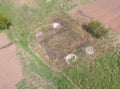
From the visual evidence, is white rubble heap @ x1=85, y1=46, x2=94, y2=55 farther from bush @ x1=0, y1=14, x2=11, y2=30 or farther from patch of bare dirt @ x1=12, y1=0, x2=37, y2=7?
patch of bare dirt @ x1=12, y1=0, x2=37, y2=7

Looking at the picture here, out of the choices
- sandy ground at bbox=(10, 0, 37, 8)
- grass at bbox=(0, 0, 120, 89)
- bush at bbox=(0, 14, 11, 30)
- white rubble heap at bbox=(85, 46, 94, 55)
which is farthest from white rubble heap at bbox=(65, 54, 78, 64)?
sandy ground at bbox=(10, 0, 37, 8)

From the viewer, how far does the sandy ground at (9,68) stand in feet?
41.8

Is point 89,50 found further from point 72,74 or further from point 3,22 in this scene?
point 3,22

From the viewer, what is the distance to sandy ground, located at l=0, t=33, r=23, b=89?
41.8ft

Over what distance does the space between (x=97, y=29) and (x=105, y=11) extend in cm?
202

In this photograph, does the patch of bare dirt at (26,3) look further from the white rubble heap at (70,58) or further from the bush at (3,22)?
the white rubble heap at (70,58)

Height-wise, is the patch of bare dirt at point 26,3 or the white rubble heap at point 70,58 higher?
the patch of bare dirt at point 26,3

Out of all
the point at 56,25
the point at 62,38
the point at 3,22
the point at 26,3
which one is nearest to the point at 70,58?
the point at 62,38

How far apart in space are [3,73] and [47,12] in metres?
4.66

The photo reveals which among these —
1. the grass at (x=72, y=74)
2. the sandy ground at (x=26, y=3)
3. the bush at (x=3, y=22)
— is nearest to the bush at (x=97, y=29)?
the grass at (x=72, y=74)

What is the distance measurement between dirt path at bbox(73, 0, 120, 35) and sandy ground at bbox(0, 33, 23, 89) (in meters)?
4.27

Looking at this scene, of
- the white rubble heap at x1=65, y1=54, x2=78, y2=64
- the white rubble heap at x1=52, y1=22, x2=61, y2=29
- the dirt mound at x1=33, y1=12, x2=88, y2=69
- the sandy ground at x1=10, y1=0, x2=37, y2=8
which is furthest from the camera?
the sandy ground at x1=10, y1=0, x2=37, y2=8

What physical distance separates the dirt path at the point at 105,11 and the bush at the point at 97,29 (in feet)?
2.40

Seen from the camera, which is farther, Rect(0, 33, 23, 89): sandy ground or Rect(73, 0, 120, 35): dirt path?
Rect(73, 0, 120, 35): dirt path
